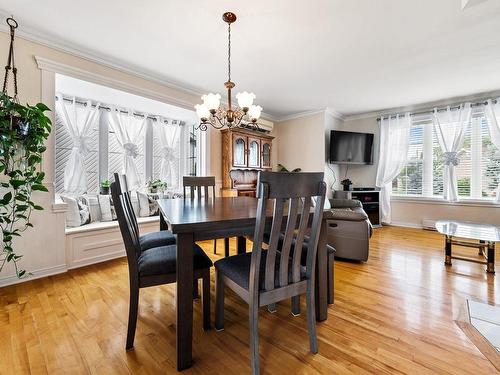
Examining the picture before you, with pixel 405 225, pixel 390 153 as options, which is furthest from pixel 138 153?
pixel 405 225

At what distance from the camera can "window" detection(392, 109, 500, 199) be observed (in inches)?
161

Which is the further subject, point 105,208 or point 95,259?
point 105,208

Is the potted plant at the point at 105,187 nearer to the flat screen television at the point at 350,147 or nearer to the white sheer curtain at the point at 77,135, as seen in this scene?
the white sheer curtain at the point at 77,135

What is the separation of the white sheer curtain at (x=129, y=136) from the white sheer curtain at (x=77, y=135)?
0.99ft

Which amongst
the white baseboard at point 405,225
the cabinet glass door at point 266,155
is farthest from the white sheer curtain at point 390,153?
the cabinet glass door at point 266,155

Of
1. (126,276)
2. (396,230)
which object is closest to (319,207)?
(126,276)

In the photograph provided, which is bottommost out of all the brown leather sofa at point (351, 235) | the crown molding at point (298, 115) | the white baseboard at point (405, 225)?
the white baseboard at point (405, 225)

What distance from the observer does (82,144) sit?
10.7ft

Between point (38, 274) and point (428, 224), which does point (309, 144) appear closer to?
point (428, 224)

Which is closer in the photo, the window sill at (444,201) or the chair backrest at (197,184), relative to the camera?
the chair backrest at (197,184)

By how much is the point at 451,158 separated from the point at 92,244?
5.96 metres

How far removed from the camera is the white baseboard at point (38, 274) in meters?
2.21

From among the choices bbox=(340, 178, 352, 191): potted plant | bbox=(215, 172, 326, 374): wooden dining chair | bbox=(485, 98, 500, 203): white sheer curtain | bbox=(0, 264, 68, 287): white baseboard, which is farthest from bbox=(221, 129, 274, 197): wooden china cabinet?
bbox=(485, 98, 500, 203): white sheer curtain

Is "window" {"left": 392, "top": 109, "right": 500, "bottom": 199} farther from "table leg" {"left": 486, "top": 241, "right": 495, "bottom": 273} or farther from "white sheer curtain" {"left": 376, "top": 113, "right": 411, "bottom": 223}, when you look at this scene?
"table leg" {"left": 486, "top": 241, "right": 495, "bottom": 273}
